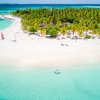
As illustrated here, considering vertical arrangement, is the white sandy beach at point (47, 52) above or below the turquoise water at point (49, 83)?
below

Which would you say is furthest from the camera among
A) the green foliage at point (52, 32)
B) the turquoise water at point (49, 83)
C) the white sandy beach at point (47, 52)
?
the green foliage at point (52, 32)

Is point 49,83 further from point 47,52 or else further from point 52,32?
point 52,32

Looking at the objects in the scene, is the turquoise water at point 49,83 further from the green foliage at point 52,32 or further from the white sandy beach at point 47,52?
the green foliage at point 52,32

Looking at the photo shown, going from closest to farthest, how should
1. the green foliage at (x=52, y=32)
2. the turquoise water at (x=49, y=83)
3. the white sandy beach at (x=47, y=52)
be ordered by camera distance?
the turquoise water at (x=49, y=83)
the white sandy beach at (x=47, y=52)
the green foliage at (x=52, y=32)

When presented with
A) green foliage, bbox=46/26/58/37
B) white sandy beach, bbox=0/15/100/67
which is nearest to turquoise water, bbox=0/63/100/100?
white sandy beach, bbox=0/15/100/67

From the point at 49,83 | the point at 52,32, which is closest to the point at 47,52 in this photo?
the point at 52,32

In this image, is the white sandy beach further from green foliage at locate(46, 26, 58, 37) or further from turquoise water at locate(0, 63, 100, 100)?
turquoise water at locate(0, 63, 100, 100)

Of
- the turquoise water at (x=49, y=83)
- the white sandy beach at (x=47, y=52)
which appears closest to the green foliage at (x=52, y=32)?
the white sandy beach at (x=47, y=52)

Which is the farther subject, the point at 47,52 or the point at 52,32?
the point at 52,32
